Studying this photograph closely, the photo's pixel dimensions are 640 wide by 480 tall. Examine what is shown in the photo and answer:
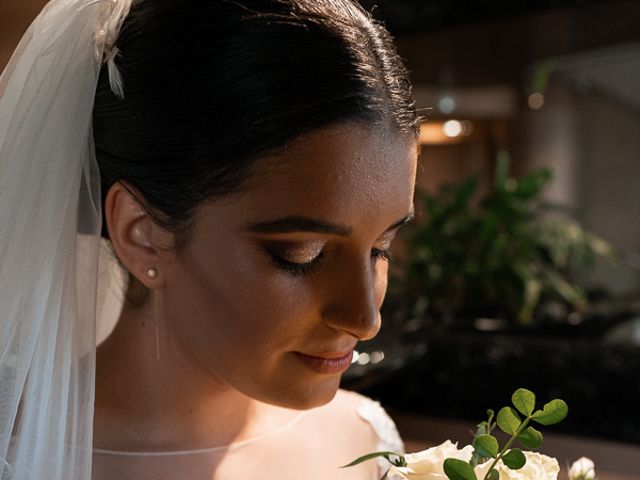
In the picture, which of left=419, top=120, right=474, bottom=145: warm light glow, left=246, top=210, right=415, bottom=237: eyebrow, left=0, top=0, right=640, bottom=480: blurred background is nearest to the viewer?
left=246, top=210, right=415, bottom=237: eyebrow

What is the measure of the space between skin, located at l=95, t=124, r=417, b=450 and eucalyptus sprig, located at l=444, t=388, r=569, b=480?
222mm

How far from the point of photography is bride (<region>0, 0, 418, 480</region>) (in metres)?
0.97

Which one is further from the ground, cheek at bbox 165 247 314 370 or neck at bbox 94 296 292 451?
cheek at bbox 165 247 314 370

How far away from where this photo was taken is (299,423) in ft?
4.39

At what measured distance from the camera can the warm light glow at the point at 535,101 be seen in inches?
187

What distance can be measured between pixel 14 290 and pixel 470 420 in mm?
2233

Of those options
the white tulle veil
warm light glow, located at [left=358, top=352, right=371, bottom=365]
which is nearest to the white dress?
the white tulle veil

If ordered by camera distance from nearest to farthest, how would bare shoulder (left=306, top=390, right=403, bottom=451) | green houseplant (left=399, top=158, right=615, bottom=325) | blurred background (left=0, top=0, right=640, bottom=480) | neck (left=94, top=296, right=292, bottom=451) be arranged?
1. neck (left=94, top=296, right=292, bottom=451)
2. bare shoulder (left=306, top=390, right=403, bottom=451)
3. blurred background (left=0, top=0, right=640, bottom=480)
4. green houseplant (left=399, top=158, right=615, bottom=325)

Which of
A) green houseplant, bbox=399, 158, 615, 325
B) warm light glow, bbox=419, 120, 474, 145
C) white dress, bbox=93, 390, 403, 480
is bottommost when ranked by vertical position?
green houseplant, bbox=399, 158, 615, 325

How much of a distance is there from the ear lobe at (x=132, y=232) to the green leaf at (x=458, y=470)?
→ 1.49 ft

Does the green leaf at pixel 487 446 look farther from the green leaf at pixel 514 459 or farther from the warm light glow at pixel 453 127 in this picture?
the warm light glow at pixel 453 127

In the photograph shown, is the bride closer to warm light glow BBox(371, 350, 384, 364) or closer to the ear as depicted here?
the ear

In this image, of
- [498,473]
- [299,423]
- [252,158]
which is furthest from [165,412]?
[498,473]

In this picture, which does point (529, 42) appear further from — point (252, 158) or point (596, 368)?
point (252, 158)
